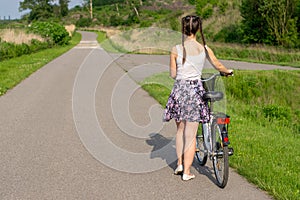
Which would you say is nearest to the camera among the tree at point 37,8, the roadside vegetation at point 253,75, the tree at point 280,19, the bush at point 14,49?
the roadside vegetation at point 253,75

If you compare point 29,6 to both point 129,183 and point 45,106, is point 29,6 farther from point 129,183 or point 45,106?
point 129,183

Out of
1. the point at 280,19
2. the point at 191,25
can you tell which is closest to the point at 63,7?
the point at 280,19

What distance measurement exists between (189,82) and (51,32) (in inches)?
1315

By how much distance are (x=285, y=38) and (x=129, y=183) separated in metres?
25.5

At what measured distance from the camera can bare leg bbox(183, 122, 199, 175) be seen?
4.80 meters

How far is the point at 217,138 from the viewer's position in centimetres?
476

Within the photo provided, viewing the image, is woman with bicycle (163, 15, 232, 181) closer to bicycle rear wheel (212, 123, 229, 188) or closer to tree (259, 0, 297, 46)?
bicycle rear wheel (212, 123, 229, 188)

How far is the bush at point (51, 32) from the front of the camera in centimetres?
3501

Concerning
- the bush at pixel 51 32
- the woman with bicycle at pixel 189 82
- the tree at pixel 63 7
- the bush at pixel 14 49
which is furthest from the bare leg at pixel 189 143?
the tree at pixel 63 7

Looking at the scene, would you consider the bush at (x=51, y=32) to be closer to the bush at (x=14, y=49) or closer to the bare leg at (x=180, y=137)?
the bush at (x=14, y=49)

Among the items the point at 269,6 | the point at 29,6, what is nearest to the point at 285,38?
the point at 269,6

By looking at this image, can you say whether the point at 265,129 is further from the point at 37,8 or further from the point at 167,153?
the point at 37,8

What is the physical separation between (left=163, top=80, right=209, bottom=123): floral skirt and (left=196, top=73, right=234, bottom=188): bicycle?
0.09 meters

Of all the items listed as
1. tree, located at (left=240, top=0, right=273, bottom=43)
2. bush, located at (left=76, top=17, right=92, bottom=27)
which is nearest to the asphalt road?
tree, located at (left=240, top=0, right=273, bottom=43)
